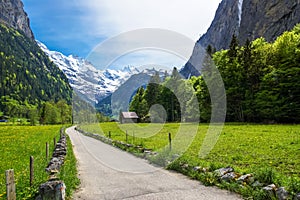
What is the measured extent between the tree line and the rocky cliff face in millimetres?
8424

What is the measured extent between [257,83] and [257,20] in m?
70.9

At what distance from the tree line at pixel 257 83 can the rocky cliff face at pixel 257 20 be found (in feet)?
27.6

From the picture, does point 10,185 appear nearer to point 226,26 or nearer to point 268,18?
point 268,18

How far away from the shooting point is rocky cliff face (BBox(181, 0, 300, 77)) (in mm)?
87938

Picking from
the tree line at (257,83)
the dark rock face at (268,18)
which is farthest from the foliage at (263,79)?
the dark rock face at (268,18)

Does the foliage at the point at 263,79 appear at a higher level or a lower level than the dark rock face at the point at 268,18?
lower

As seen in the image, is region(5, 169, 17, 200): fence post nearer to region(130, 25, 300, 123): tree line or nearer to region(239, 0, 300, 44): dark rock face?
region(130, 25, 300, 123): tree line

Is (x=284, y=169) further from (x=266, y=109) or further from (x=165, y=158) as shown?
(x=266, y=109)

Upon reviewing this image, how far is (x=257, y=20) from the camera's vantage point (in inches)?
4380

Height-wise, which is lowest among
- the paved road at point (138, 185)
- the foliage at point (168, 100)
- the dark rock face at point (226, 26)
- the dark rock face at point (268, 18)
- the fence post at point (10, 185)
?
the paved road at point (138, 185)

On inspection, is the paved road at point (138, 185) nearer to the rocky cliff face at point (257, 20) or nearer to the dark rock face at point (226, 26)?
the rocky cliff face at point (257, 20)

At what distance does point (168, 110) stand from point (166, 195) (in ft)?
235

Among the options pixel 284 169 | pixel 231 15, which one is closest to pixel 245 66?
pixel 284 169

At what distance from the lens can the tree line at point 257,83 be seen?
4267 cm
